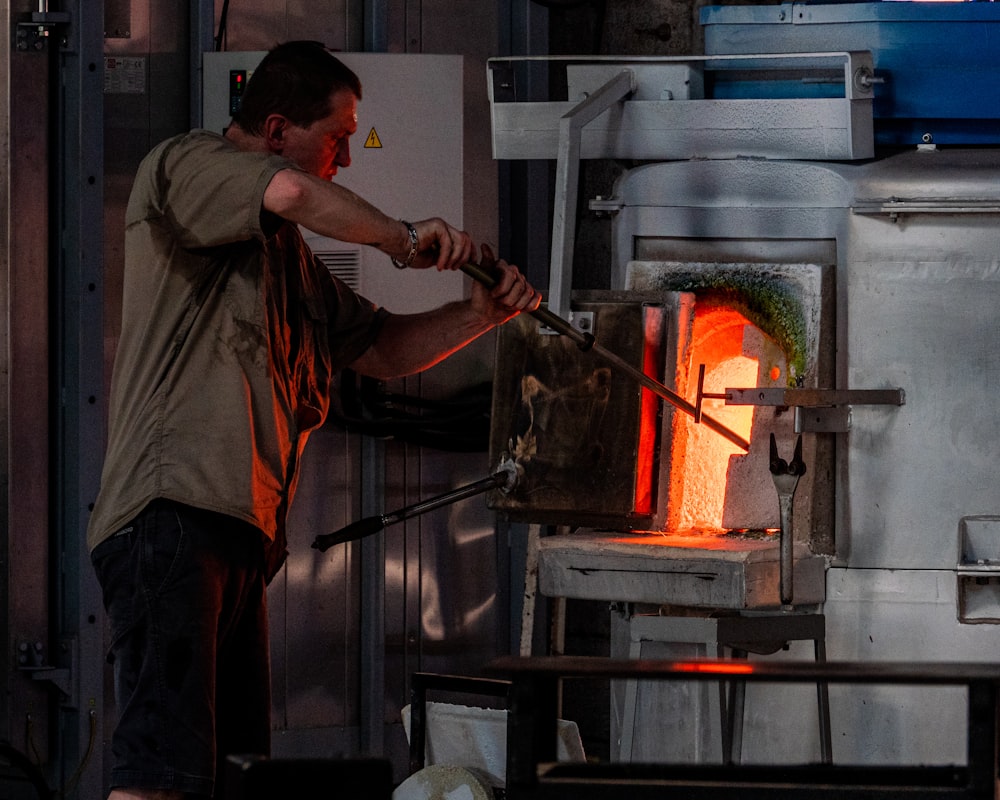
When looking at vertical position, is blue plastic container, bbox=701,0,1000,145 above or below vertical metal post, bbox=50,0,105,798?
above

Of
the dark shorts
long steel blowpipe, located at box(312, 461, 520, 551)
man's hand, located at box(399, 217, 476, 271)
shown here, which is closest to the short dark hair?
man's hand, located at box(399, 217, 476, 271)

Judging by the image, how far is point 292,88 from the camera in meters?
2.99

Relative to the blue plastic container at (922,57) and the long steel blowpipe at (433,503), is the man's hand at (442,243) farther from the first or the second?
the blue plastic container at (922,57)

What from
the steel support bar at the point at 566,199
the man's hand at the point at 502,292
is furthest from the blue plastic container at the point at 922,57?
the man's hand at the point at 502,292

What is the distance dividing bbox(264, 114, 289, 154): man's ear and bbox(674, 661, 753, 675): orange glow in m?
1.47

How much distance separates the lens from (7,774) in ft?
14.2

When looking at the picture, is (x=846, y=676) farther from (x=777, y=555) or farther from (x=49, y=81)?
(x=49, y=81)

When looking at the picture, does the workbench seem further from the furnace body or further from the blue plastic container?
the blue plastic container

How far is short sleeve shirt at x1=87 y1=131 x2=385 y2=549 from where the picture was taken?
2.71m

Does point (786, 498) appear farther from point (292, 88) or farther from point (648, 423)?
point (292, 88)

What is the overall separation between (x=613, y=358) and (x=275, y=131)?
848mm

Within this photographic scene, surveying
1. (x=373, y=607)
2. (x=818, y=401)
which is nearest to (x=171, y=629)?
(x=818, y=401)

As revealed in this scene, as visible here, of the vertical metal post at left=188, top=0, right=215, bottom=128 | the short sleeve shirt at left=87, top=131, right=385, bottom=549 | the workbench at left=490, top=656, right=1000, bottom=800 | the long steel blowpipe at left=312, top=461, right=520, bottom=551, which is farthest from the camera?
the vertical metal post at left=188, top=0, right=215, bottom=128

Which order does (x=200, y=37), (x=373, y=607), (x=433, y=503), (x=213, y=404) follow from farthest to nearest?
1. (x=373, y=607)
2. (x=200, y=37)
3. (x=433, y=503)
4. (x=213, y=404)
